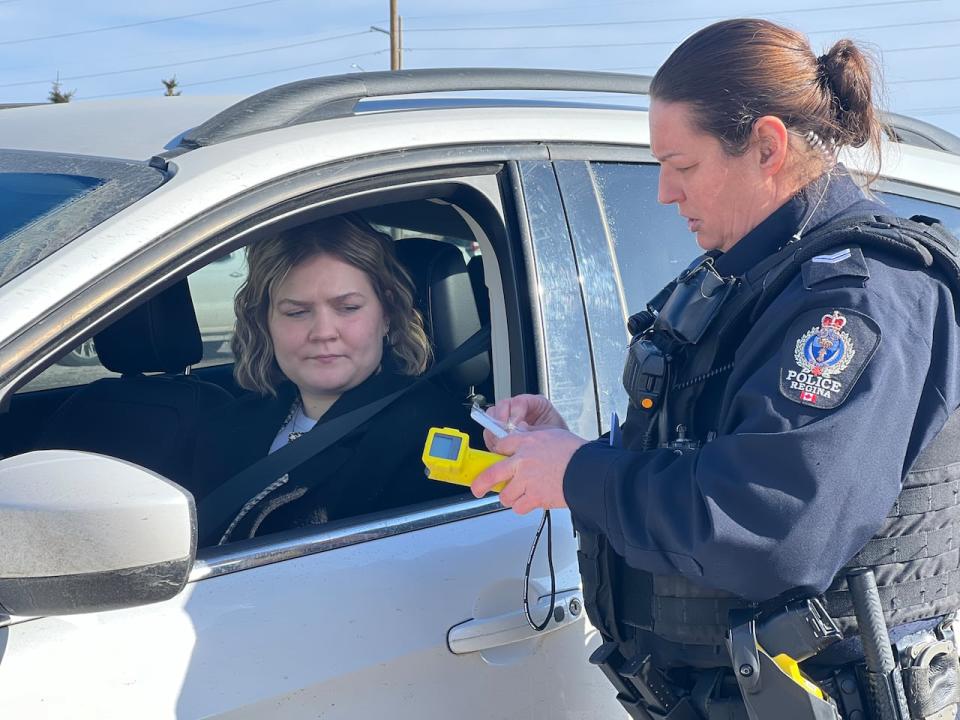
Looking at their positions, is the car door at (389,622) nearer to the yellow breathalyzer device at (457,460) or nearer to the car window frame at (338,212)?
the car window frame at (338,212)

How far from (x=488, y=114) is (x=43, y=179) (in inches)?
31.3

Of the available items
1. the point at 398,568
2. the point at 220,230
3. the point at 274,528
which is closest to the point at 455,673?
the point at 398,568

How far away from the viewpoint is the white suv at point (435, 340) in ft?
4.46

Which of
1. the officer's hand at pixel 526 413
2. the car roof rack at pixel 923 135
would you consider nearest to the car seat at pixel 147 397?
the officer's hand at pixel 526 413

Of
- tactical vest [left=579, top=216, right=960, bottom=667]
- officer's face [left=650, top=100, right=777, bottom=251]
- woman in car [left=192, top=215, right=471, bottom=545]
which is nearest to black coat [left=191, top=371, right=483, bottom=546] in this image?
woman in car [left=192, top=215, right=471, bottom=545]

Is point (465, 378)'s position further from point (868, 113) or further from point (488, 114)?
point (868, 113)

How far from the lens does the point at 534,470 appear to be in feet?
5.41

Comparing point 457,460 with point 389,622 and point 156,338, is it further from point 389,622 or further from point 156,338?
point 156,338

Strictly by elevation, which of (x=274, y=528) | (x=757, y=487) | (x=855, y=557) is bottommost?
(x=274, y=528)

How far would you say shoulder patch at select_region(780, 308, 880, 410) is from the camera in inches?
55.2

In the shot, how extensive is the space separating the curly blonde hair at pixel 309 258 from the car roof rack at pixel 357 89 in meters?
0.38

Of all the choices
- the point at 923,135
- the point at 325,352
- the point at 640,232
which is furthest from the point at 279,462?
the point at 923,135

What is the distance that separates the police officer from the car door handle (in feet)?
0.53

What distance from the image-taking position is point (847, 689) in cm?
159
